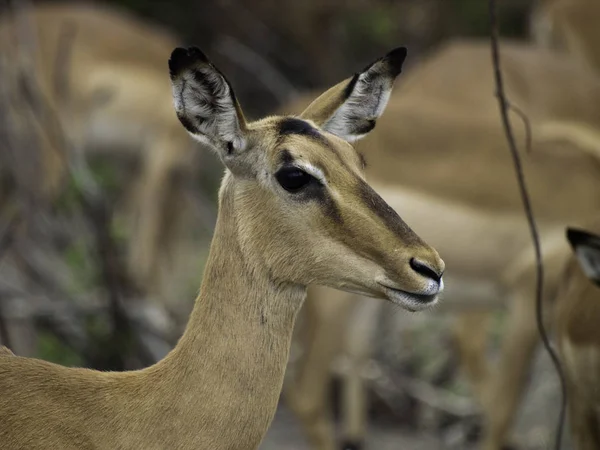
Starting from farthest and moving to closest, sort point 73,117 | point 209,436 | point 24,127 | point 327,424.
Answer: point 73,117, point 24,127, point 327,424, point 209,436

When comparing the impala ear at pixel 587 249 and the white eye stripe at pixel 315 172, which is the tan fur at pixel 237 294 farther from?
the impala ear at pixel 587 249

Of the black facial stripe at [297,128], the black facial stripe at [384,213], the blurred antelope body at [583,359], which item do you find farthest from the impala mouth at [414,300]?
the blurred antelope body at [583,359]

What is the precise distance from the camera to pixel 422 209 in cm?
744

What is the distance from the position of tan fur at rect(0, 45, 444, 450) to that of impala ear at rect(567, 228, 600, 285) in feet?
3.89

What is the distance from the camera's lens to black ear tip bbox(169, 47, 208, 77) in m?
3.26

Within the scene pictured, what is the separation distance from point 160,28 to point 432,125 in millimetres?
6330

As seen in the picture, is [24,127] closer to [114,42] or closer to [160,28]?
[114,42]

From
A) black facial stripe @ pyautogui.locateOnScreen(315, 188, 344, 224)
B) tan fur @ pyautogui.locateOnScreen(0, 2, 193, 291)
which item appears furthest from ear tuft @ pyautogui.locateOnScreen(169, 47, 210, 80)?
tan fur @ pyautogui.locateOnScreen(0, 2, 193, 291)

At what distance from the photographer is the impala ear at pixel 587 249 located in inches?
172

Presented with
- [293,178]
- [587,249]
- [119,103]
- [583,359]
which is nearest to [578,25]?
[119,103]

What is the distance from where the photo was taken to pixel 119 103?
35.9 ft

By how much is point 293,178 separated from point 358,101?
51 centimetres

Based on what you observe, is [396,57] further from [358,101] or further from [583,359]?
[583,359]

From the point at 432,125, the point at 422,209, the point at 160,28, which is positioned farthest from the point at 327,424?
the point at 160,28
